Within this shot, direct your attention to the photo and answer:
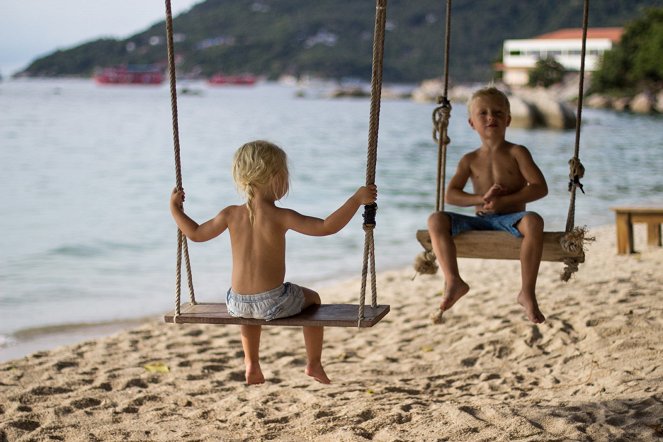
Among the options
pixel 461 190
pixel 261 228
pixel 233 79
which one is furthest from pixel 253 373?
pixel 233 79

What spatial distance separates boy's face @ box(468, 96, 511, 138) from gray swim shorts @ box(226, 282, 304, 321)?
153 centimetres

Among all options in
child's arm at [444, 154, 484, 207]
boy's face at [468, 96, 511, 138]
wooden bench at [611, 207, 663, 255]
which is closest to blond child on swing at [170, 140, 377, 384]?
child's arm at [444, 154, 484, 207]

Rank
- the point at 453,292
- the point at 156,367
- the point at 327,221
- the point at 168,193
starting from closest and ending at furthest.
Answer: the point at 327,221, the point at 453,292, the point at 156,367, the point at 168,193

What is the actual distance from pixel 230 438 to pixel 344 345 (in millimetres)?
2194

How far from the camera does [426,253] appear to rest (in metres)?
4.48

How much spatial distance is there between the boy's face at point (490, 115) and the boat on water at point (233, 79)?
9807 centimetres

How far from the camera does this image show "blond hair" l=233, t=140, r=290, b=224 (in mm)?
3459

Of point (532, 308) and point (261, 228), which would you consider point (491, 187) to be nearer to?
point (532, 308)

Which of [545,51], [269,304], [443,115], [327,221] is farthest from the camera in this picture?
[545,51]

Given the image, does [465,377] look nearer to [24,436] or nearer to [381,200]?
[24,436]

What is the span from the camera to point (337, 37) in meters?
100

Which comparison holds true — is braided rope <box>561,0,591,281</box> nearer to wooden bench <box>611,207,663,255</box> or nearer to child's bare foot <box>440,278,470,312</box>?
child's bare foot <box>440,278,470,312</box>

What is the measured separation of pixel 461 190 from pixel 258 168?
1.55 metres

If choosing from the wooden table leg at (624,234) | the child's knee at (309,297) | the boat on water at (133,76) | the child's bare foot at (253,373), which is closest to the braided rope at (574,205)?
the child's knee at (309,297)
